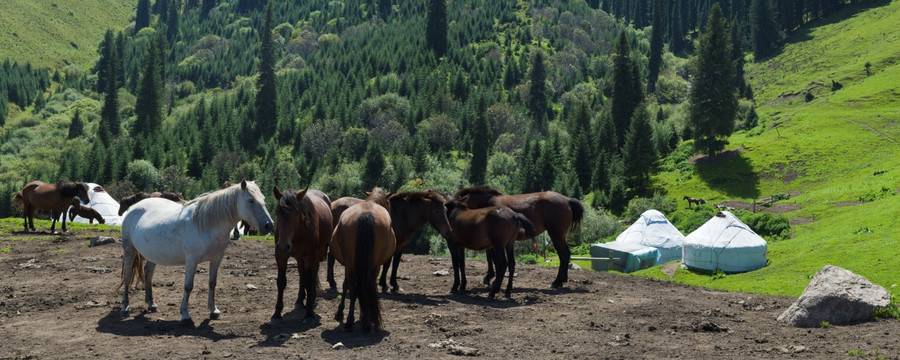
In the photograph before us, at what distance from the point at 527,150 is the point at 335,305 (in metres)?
94.4

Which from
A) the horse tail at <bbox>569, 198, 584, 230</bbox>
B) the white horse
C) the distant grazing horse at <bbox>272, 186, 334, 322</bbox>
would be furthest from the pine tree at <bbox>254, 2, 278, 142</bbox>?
the white horse

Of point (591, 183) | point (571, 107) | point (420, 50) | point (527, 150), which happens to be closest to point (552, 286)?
point (591, 183)

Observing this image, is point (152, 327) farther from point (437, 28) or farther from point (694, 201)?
point (437, 28)

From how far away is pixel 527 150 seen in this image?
111188mm

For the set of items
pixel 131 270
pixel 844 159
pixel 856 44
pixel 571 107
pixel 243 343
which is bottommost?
pixel 243 343

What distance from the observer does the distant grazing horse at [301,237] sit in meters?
15.2

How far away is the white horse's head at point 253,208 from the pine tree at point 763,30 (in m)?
192

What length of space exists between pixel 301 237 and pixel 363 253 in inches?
78.8

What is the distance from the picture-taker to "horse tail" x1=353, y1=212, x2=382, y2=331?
49.3 feet

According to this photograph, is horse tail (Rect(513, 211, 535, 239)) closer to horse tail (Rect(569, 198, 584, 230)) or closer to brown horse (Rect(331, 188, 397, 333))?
horse tail (Rect(569, 198, 584, 230))

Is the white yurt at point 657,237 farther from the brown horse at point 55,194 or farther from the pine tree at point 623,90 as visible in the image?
the pine tree at point 623,90

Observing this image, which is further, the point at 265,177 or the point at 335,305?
the point at 265,177

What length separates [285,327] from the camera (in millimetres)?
15633

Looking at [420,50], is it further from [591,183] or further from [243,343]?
[243,343]
